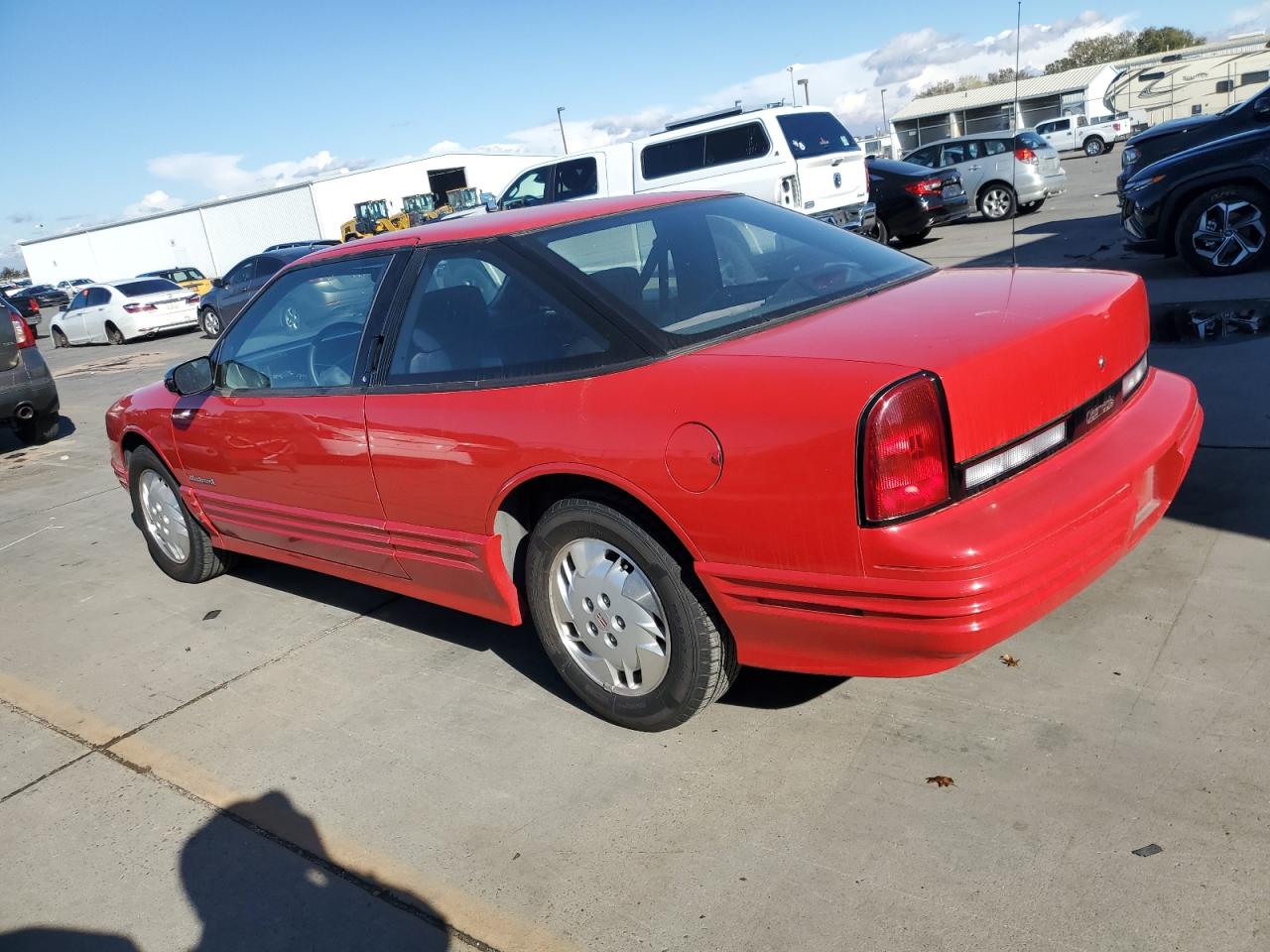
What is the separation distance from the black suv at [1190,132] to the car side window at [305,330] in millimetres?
8360

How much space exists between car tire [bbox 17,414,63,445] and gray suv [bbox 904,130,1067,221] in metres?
14.1

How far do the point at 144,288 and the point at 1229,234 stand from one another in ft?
66.4

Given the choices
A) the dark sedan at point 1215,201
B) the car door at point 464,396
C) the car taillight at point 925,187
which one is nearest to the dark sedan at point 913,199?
the car taillight at point 925,187

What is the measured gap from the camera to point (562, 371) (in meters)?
3.10

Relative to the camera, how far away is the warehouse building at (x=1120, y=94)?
48.1 meters

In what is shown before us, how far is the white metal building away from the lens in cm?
4959

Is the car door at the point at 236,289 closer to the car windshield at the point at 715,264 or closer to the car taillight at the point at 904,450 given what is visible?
the car windshield at the point at 715,264

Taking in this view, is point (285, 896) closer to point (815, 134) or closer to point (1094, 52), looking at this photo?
point (815, 134)

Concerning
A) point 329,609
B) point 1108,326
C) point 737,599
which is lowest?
point 329,609

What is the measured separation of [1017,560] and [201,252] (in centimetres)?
5867

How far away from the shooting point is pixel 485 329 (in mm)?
3402

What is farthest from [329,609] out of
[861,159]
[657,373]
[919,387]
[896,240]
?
[896,240]

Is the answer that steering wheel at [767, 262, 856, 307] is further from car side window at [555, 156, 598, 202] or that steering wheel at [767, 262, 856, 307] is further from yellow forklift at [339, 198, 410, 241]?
yellow forklift at [339, 198, 410, 241]

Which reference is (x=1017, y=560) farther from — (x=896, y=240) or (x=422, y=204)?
(x=422, y=204)
